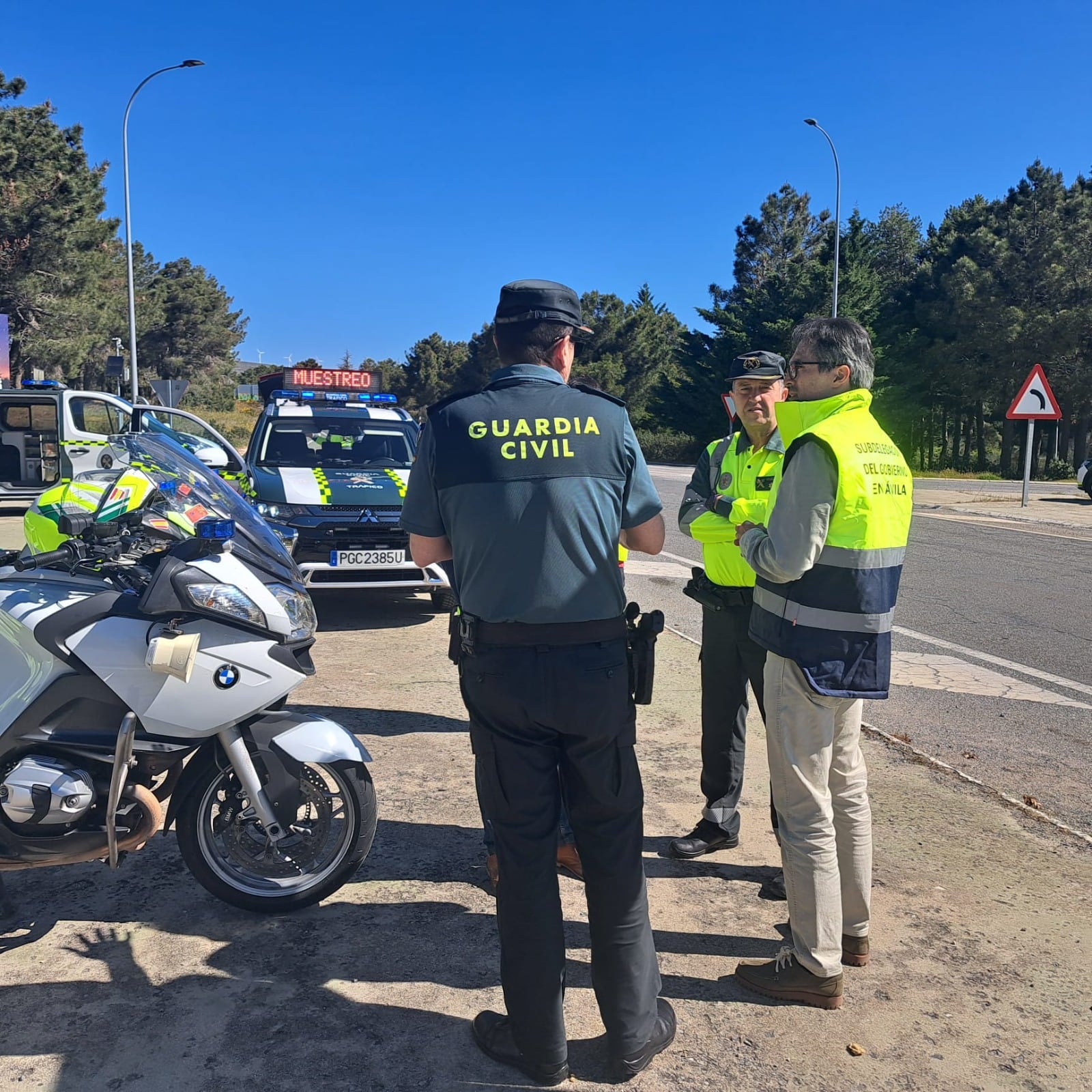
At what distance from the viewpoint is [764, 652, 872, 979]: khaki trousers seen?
2809 millimetres

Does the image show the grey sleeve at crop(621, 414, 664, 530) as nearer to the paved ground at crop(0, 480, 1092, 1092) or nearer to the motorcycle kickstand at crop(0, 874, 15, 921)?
the paved ground at crop(0, 480, 1092, 1092)

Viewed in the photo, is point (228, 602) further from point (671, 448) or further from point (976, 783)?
point (671, 448)

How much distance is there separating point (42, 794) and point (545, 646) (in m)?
1.67

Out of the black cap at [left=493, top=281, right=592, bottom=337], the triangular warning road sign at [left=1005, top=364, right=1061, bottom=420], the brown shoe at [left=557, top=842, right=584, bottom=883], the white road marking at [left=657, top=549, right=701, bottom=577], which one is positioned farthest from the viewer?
the triangular warning road sign at [left=1005, top=364, right=1061, bottom=420]

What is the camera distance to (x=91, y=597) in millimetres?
3078

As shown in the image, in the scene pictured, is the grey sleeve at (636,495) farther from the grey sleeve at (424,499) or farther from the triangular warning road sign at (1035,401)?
the triangular warning road sign at (1035,401)

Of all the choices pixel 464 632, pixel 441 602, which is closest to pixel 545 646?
pixel 464 632

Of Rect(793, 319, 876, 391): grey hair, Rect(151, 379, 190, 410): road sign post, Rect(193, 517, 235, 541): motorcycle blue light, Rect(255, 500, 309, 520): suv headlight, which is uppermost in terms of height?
Rect(151, 379, 190, 410): road sign post

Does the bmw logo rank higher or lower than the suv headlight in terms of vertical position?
lower

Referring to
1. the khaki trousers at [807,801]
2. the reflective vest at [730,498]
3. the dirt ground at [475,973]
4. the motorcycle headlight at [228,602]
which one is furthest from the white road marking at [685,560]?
the motorcycle headlight at [228,602]

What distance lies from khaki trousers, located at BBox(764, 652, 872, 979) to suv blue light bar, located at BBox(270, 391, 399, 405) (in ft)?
25.4

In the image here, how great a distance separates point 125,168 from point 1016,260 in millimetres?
36138

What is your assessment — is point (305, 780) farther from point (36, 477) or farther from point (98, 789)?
point (36, 477)

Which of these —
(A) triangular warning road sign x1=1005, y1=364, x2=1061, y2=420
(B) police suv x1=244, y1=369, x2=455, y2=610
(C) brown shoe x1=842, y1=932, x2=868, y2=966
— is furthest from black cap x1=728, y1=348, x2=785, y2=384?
(A) triangular warning road sign x1=1005, y1=364, x2=1061, y2=420
